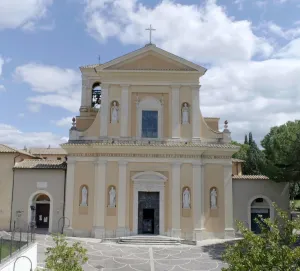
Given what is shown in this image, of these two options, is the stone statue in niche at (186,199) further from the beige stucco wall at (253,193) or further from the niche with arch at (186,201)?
the beige stucco wall at (253,193)

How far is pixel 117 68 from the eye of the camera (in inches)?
957

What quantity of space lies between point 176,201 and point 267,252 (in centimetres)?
1542

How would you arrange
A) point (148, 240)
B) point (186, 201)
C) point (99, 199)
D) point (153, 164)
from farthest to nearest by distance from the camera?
A: point (153, 164) → point (186, 201) → point (99, 199) → point (148, 240)

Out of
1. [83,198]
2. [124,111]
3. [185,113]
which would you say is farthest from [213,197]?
[83,198]

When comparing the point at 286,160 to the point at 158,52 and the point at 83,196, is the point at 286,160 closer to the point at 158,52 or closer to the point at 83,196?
the point at 158,52

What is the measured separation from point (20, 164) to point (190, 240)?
1243 cm

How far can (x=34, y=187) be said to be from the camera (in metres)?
24.2

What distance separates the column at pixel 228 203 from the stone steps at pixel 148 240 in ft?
11.4

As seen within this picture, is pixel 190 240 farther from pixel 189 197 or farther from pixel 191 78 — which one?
pixel 191 78

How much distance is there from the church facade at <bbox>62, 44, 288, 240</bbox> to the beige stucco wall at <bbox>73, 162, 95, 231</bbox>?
6 cm

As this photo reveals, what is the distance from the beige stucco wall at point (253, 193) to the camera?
24.2 meters

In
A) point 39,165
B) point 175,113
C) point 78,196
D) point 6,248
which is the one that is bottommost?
point 6,248

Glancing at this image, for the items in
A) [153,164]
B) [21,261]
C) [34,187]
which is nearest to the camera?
[21,261]

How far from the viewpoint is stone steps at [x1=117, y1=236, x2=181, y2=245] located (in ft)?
71.8
